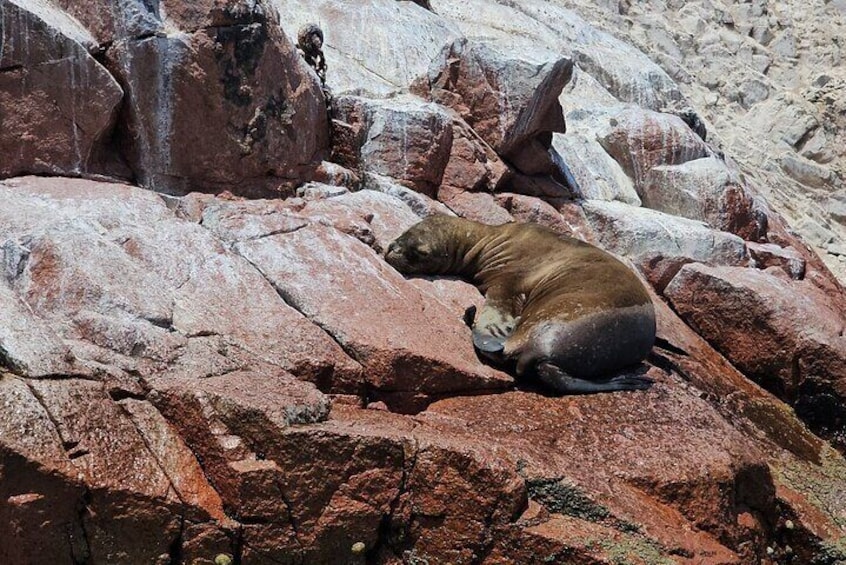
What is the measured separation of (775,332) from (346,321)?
422 cm

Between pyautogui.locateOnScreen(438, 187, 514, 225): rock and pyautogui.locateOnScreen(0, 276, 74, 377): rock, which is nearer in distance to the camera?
pyautogui.locateOnScreen(0, 276, 74, 377): rock

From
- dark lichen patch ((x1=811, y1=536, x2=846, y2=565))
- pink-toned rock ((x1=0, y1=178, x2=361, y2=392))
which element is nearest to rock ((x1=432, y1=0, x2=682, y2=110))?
pink-toned rock ((x1=0, y1=178, x2=361, y2=392))

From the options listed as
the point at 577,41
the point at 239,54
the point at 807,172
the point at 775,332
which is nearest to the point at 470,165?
the point at 239,54

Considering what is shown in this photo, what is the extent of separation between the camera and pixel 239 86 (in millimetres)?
8570

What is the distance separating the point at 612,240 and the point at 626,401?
15.6 ft

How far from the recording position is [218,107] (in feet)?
27.7

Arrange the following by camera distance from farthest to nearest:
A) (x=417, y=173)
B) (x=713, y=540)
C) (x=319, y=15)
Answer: (x=319, y=15)
(x=417, y=173)
(x=713, y=540)

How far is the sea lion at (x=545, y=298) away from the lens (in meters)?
6.26

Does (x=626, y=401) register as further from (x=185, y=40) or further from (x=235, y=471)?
(x=185, y=40)

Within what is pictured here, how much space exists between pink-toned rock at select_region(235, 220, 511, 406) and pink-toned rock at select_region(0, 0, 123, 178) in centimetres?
198

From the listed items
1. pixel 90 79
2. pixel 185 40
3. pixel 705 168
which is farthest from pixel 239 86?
pixel 705 168

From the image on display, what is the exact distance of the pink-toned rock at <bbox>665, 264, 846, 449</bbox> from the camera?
26.4 feet

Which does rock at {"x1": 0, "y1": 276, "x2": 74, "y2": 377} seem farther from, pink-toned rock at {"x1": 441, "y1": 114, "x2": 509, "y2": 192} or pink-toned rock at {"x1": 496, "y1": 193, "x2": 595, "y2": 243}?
pink-toned rock at {"x1": 496, "y1": 193, "x2": 595, "y2": 243}

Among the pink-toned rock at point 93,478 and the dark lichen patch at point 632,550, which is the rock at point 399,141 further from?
the dark lichen patch at point 632,550
